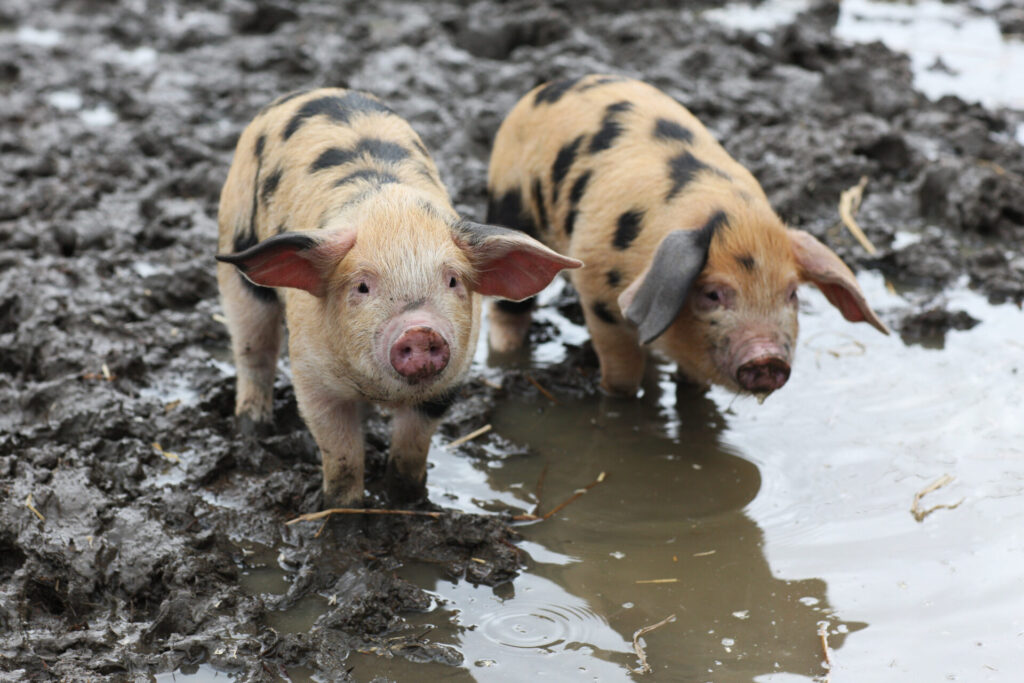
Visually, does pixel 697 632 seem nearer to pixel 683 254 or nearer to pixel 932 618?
pixel 932 618

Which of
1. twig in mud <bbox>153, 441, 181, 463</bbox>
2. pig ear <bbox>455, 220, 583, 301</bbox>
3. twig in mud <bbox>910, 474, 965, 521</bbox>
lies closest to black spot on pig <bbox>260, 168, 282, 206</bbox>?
pig ear <bbox>455, 220, 583, 301</bbox>

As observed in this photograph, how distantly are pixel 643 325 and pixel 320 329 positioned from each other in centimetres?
142

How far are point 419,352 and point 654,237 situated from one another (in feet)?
6.31

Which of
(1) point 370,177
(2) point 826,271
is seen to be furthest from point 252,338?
(2) point 826,271

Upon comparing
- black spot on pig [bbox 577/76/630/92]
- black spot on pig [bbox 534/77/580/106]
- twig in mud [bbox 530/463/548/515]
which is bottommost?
twig in mud [bbox 530/463/548/515]

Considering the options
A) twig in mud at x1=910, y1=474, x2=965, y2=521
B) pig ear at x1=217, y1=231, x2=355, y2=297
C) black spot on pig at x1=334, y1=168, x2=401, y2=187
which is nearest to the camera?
pig ear at x1=217, y1=231, x2=355, y2=297

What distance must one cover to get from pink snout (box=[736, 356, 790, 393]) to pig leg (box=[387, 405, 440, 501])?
4.39 feet

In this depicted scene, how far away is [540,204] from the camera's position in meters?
6.34

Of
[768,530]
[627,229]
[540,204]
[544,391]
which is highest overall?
[627,229]

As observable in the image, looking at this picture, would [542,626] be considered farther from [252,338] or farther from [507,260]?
[252,338]

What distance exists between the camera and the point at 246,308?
539cm

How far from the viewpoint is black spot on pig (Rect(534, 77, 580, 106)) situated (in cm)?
647

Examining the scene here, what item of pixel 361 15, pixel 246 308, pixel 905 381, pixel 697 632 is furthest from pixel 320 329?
pixel 361 15

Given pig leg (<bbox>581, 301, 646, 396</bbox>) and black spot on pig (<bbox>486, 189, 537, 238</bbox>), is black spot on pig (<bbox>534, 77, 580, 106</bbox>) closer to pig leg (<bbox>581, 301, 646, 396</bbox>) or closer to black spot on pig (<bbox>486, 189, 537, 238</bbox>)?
black spot on pig (<bbox>486, 189, 537, 238</bbox>)
